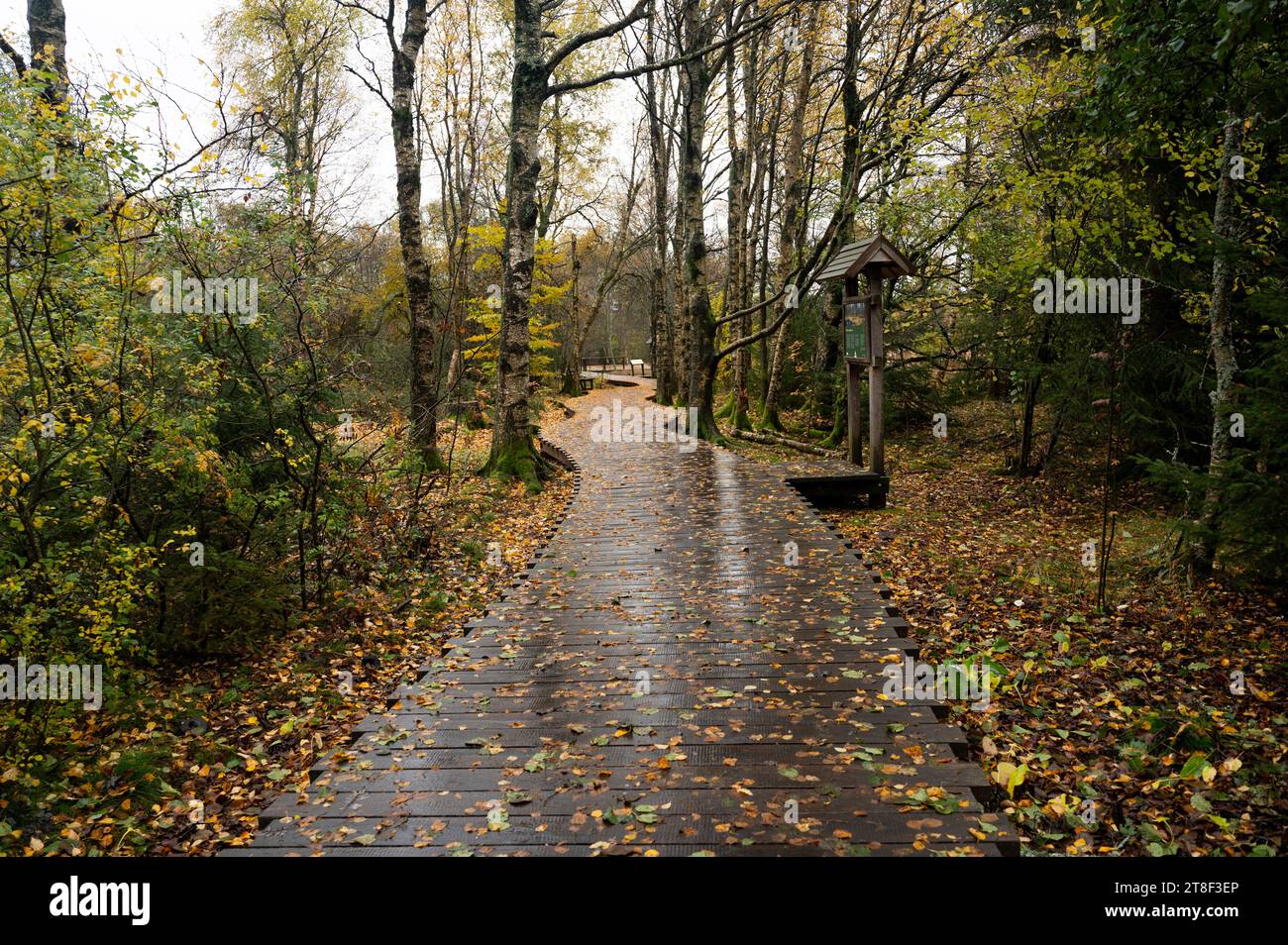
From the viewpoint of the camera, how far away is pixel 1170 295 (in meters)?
10.1

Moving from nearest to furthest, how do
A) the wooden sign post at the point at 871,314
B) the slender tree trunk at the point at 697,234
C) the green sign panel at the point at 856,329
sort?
the wooden sign post at the point at 871,314 → the green sign panel at the point at 856,329 → the slender tree trunk at the point at 697,234

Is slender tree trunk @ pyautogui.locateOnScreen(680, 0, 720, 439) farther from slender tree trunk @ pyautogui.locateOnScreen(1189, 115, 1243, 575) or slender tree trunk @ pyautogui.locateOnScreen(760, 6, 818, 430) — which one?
slender tree trunk @ pyautogui.locateOnScreen(1189, 115, 1243, 575)

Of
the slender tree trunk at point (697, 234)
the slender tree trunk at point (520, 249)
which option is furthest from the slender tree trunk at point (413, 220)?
the slender tree trunk at point (697, 234)

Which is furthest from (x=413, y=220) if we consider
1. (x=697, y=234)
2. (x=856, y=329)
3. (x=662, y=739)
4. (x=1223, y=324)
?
(x=1223, y=324)

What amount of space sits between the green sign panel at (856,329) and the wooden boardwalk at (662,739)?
515 cm

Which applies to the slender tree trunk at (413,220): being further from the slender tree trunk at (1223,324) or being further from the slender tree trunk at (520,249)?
the slender tree trunk at (1223,324)

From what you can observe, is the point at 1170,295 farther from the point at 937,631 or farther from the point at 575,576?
the point at 575,576

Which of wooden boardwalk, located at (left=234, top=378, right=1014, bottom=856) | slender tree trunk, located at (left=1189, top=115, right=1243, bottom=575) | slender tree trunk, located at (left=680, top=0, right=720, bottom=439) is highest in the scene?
slender tree trunk, located at (left=680, top=0, right=720, bottom=439)

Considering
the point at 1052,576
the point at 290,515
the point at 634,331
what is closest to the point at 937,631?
the point at 1052,576

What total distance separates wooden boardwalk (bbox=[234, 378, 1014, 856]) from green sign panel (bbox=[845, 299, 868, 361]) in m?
5.15

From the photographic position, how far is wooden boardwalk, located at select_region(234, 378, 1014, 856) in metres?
3.34

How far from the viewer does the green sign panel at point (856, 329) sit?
11.3m

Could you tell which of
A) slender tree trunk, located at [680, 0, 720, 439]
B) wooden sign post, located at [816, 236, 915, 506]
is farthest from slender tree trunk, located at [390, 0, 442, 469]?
wooden sign post, located at [816, 236, 915, 506]

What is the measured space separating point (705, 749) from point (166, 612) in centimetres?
486
